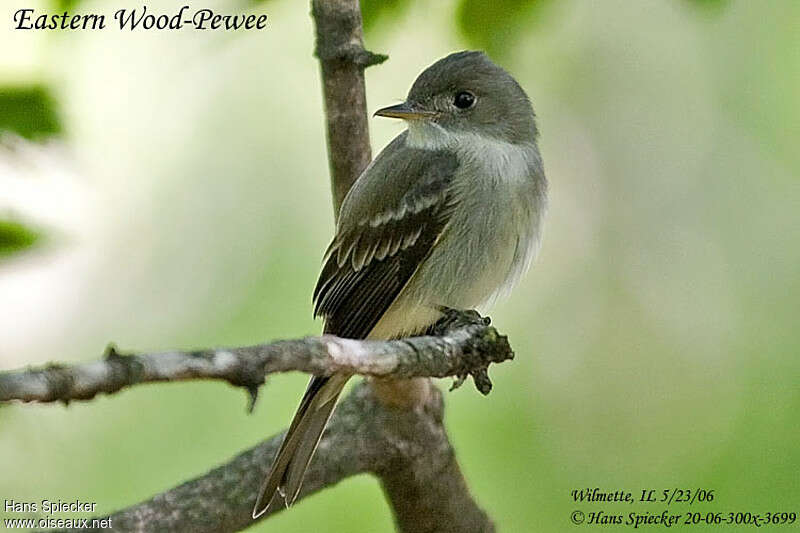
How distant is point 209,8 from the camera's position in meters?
2.89

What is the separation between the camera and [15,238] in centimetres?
186

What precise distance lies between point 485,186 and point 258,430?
1277mm

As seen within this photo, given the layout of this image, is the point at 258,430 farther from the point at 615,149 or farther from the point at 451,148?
the point at 615,149

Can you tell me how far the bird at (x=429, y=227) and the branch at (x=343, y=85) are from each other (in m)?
0.07

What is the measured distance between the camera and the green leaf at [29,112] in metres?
1.96

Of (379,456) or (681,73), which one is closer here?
(379,456)

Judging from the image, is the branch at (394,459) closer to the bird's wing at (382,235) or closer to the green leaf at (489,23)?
the bird's wing at (382,235)

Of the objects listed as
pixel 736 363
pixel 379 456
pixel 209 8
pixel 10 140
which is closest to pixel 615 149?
pixel 736 363

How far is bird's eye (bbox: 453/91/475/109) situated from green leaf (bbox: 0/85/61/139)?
5.76 feet

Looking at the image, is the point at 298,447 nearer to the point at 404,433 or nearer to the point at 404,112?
the point at 404,433

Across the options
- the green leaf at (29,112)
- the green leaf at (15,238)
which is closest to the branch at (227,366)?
the green leaf at (15,238)

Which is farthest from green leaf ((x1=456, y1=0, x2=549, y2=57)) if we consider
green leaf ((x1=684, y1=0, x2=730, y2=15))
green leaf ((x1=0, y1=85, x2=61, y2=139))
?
green leaf ((x1=0, y1=85, x2=61, y2=139))

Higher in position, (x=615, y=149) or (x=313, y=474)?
(x=615, y=149)

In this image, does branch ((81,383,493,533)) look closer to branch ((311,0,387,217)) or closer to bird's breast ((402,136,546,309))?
bird's breast ((402,136,546,309))
